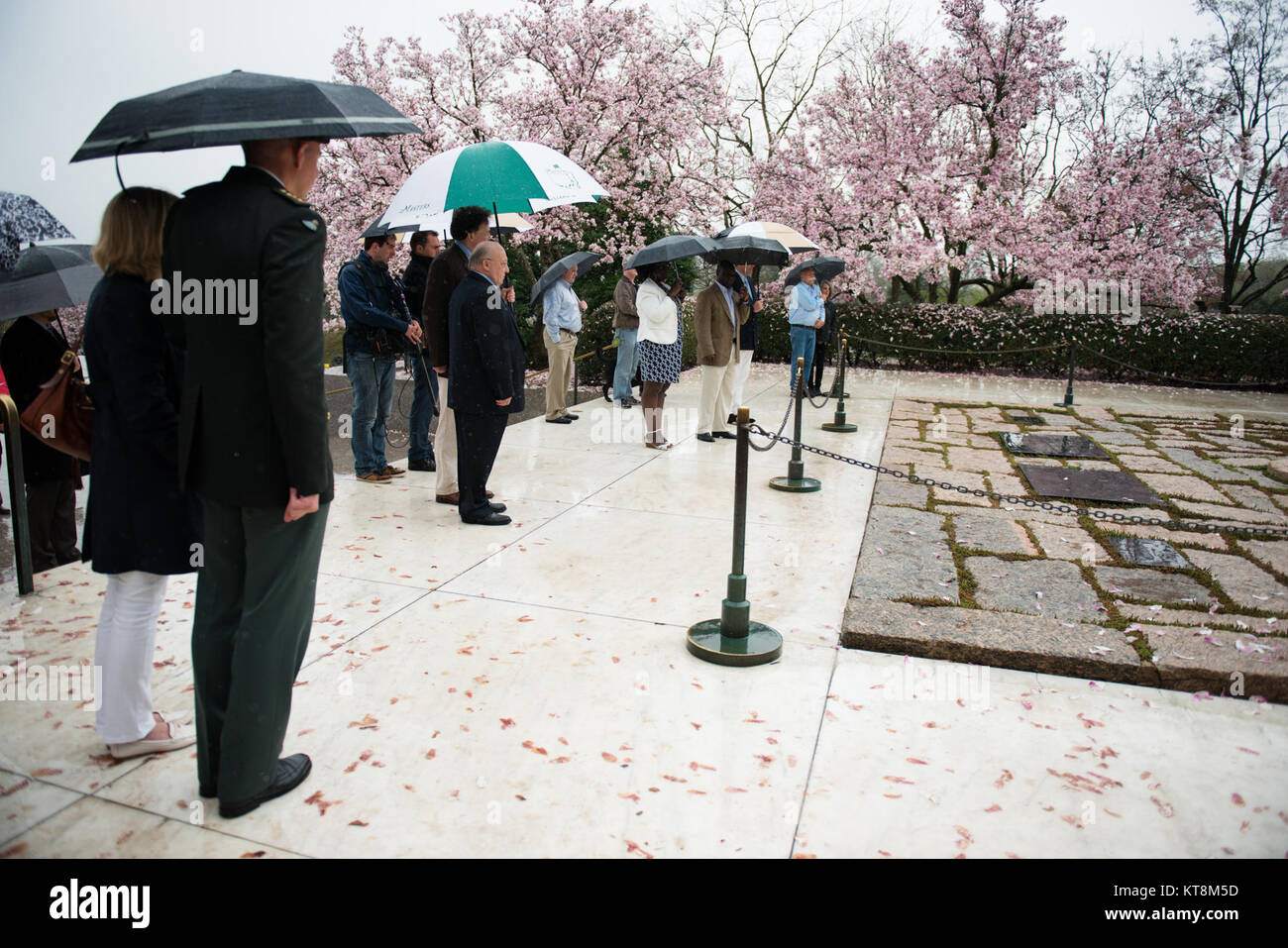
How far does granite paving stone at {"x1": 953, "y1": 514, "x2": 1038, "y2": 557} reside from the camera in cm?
491

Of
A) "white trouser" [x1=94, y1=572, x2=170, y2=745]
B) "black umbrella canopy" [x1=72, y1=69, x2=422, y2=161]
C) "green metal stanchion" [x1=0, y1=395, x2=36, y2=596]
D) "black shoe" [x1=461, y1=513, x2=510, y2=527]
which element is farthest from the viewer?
"black shoe" [x1=461, y1=513, x2=510, y2=527]

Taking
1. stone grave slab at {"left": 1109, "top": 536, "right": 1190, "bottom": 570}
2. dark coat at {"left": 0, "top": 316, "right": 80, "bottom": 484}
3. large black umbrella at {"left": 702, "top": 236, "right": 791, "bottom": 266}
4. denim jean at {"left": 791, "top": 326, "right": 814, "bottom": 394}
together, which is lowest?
stone grave slab at {"left": 1109, "top": 536, "right": 1190, "bottom": 570}

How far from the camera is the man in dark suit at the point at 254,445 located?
6.89 feet

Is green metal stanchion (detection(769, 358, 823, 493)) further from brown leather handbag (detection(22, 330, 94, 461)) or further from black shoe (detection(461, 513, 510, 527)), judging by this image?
brown leather handbag (detection(22, 330, 94, 461))

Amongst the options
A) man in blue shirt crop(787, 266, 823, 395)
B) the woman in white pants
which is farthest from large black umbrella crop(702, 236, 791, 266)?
the woman in white pants

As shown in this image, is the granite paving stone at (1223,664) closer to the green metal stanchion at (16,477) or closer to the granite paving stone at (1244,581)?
the granite paving stone at (1244,581)

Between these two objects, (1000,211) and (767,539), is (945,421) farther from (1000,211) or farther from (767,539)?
(1000,211)

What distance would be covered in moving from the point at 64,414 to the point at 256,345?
875 millimetres

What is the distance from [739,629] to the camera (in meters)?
3.51

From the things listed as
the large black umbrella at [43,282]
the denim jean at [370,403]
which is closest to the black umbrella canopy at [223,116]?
the large black umbrella at [43,282]

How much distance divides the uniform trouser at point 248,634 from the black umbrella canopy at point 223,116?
3.12 feet

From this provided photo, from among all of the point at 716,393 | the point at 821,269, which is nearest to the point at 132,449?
the point at 716,393

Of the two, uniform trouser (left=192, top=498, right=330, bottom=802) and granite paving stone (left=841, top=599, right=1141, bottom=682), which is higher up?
uniform trouser (left=192, top=498, right=330, bottom=802)

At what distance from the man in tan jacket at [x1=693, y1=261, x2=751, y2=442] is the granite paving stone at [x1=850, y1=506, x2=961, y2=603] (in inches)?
89.6
